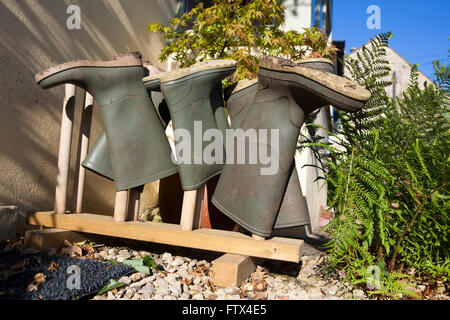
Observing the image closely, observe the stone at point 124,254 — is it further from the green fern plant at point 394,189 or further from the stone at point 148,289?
the green fern plant at point 394,189

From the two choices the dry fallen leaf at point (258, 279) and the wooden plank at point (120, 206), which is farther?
the wooden plank at point (120, 206)

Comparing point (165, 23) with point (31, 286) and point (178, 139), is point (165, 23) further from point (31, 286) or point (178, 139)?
point (31, 286)

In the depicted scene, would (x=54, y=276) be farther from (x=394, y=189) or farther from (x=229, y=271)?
(x=394, y=189)

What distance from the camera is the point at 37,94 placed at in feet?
7.47

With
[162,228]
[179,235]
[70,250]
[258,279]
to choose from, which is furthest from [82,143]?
[258,279]

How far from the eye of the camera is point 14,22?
208 cm

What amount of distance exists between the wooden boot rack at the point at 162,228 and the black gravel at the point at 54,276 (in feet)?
0.90

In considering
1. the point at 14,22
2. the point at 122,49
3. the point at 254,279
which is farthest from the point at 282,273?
the point at 122,49

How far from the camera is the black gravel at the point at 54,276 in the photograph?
51.4 inches

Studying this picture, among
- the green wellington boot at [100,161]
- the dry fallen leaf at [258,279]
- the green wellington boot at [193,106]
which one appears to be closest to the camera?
the dry fallen leaf at [258,279]

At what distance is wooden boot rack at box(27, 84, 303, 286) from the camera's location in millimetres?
1615

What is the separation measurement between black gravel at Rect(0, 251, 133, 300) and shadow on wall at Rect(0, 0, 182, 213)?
666 millimetres

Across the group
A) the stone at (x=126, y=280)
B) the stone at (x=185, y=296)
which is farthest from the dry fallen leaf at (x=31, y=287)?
the stone at (x=185, y=296)
